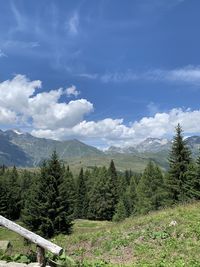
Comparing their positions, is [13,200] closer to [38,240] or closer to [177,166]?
[177,166]

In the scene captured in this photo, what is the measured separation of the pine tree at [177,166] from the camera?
155 feet

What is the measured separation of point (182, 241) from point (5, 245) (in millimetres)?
8692

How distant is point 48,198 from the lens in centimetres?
4641

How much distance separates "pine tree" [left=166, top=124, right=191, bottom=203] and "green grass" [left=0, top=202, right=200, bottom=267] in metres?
23.3

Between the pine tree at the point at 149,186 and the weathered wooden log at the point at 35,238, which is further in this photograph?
the pine tree at the point at 149,186

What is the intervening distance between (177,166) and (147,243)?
98.7 feet

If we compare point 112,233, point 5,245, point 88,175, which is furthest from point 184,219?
point 88,175

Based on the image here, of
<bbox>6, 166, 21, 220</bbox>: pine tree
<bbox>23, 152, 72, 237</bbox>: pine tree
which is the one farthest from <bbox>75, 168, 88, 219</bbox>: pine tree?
<bbox>23, 152, 72, 237</bbox>: pine tree

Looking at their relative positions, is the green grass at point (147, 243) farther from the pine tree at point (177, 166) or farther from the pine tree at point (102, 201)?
the pine tree at point (102, 201)

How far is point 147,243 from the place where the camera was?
1906 cm

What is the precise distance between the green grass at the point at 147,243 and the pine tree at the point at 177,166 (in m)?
23.3

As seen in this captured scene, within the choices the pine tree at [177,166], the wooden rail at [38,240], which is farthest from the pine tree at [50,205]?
the wooden rail at [38,240]

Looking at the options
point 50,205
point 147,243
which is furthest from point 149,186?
point 147,243

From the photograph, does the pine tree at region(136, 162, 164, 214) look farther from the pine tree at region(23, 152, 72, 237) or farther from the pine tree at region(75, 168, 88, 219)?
the pine tree at region(75, 168, 88, 219)
